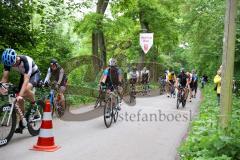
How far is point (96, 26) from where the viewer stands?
74.4ft

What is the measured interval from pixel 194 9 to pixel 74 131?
24.7 m

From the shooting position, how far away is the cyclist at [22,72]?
28.5 ft

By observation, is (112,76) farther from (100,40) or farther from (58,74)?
(100,40)

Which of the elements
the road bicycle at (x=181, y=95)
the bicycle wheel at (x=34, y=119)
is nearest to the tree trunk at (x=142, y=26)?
the road bicycle at (x=181, y=95)

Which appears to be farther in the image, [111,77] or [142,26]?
[142,26]

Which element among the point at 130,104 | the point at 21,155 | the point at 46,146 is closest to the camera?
the point at 21,155

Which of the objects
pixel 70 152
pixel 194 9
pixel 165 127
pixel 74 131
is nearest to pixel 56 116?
pixel 74 131

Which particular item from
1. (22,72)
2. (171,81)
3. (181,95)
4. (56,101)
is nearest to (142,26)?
(171,81)

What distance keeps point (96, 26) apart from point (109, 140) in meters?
13.5

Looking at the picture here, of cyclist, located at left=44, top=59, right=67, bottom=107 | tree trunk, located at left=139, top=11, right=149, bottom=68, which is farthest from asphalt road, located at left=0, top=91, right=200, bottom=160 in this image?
tree trunk, located at left=139, top=11, right=149, bottom=68

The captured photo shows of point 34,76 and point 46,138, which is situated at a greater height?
point 34,76

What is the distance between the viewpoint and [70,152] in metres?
8.29

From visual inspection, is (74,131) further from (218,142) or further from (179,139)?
(218,142)

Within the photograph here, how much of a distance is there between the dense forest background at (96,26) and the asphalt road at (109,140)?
3934mm
